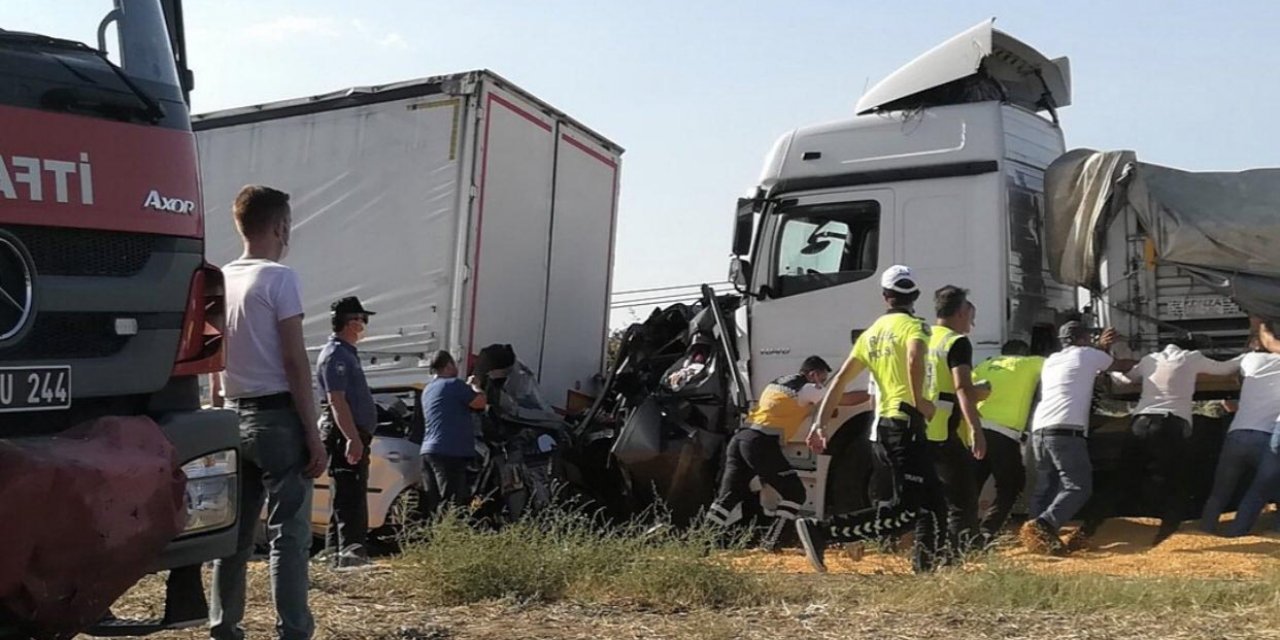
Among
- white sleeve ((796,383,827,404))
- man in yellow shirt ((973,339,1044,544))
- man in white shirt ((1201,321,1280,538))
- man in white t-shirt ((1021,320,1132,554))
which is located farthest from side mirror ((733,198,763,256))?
man in white shirt ((1201,321,1280,538))

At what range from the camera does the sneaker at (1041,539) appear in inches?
334

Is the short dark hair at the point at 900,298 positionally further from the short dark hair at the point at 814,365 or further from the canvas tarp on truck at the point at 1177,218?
the canvas tarp on truck at the point at 1177,218

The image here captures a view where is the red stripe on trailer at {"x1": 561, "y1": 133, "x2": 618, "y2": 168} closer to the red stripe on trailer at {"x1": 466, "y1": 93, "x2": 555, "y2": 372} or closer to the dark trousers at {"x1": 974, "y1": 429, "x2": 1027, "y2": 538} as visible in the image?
the red stripe on trailer at {"x1": 466, "y1": 93, "x2": 555, "y2": 372}

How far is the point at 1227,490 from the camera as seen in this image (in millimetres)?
8719

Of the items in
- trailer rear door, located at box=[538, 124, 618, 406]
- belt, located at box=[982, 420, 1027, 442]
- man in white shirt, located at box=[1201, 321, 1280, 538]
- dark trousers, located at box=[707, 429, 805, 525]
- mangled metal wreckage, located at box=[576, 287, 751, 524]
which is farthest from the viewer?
trailer rear door, located at box=[538, 124, 618, 406]

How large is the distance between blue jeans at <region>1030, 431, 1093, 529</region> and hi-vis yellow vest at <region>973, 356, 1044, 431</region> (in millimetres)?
193

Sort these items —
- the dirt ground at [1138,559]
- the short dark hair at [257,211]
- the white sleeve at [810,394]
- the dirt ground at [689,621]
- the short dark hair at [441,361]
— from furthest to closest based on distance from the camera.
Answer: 1. the short dark hair at [441,361]
2. the white sleeve at [810,394]
3. the dirt ground at [1138,559]
4. the dirt ground at [689,621]
5. the short dark hair at [257,211]

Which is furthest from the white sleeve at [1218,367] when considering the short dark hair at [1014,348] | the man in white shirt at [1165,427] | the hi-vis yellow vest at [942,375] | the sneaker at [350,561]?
the sneaker at [350,561]

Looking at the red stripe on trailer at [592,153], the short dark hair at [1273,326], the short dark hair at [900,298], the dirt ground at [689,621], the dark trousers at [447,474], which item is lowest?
the dirt ground at [689,621]

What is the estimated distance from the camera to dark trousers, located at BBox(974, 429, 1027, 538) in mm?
8836

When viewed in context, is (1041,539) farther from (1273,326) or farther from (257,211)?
(257,211)

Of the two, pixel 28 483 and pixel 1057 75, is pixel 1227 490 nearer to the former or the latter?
pixel 1057 75

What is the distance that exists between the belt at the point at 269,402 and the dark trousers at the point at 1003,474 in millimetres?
5507

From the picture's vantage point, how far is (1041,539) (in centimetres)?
847
